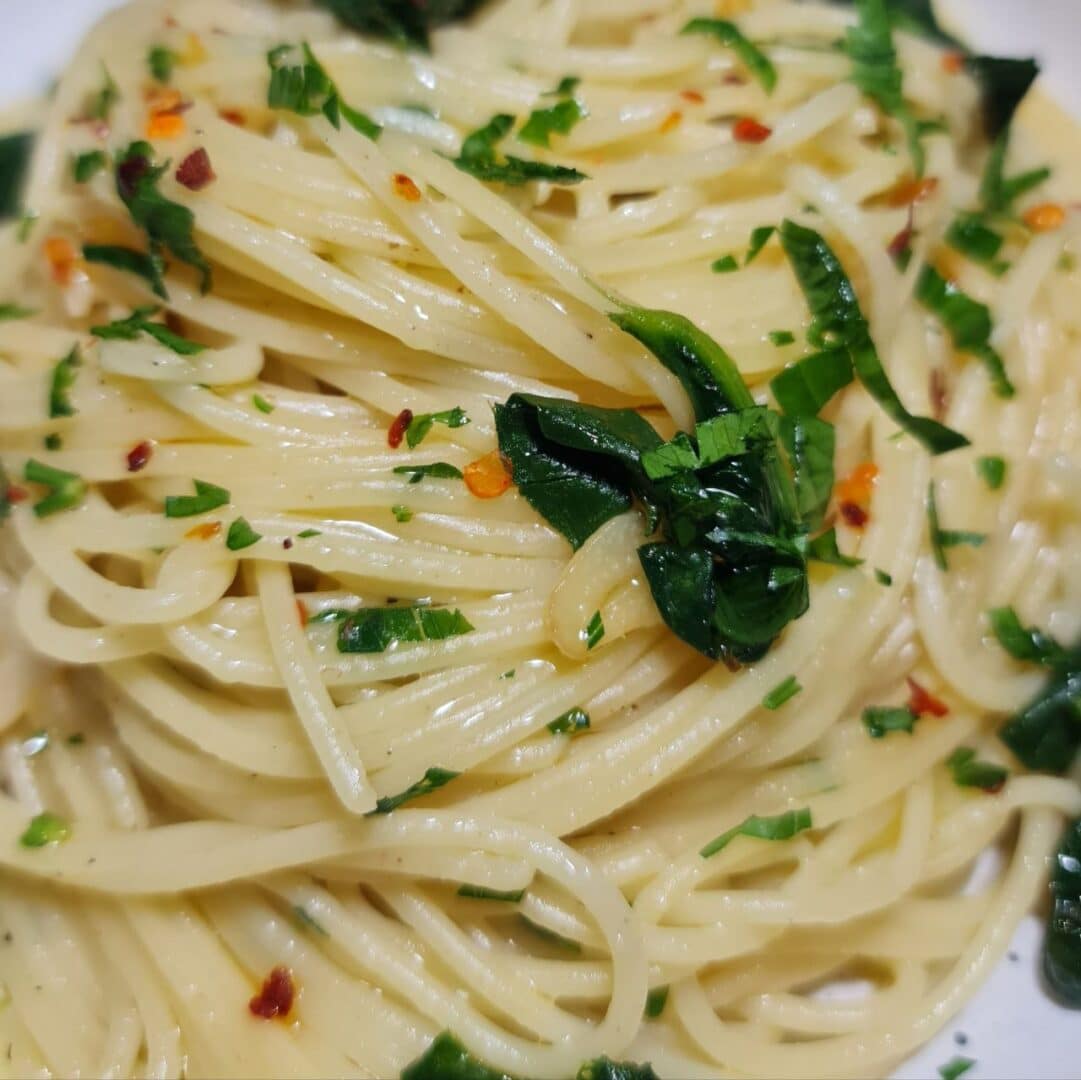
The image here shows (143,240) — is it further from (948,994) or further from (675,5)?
(948,994)

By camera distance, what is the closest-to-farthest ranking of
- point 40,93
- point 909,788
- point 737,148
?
point 909,788 → point 737,148 → point 40,93

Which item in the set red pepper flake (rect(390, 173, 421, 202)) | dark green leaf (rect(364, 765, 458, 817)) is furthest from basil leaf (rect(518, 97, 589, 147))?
dark green leaf (rect(364, 765, 458, 817))

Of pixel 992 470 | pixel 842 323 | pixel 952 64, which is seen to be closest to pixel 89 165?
pixel 842 323

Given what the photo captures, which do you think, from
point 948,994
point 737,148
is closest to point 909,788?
point 948,994

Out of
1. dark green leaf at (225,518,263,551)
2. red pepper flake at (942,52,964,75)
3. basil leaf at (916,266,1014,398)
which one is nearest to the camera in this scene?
dark green leaf at (225,518,263,551)

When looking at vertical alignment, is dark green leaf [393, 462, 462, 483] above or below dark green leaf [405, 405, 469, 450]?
below

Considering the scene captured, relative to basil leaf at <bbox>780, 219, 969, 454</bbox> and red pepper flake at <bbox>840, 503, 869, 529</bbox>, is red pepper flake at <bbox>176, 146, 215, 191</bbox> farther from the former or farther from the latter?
red pepper flake at <bbox>840, 503, 869, 529</bbox>

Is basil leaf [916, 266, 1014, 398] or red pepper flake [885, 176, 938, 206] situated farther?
red pepper flake [885, 176, 938, 206]
